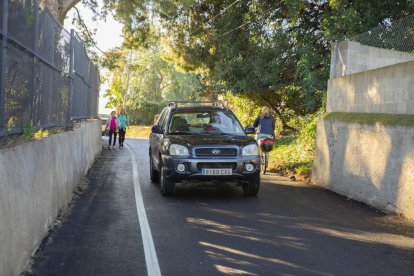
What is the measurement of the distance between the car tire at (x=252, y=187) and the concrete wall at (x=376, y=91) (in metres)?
2.61

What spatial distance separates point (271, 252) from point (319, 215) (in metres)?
2.48

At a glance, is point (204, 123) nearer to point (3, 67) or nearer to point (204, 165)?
point (204, 165)

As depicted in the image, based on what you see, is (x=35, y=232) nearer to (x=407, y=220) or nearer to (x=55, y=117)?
(x=55, y=117)

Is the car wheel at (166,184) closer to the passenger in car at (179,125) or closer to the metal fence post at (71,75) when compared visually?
the passenger in car at (179,125)

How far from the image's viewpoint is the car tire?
938cm

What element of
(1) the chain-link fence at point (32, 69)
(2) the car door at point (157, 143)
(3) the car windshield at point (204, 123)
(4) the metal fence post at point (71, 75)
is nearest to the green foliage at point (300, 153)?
(3) the car windshield at point (204, 123)

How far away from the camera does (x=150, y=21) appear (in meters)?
22.4

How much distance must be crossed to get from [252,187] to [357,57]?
4.54 metres

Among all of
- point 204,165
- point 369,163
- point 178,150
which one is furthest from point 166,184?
point 369,163

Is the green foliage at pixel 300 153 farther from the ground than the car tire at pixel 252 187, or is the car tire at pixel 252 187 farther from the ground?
the green foliage at pixel 300 153

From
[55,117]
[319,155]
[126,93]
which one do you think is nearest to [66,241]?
[55,117]

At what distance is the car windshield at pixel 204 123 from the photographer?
10.2 m

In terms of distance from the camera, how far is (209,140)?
932 centimetres

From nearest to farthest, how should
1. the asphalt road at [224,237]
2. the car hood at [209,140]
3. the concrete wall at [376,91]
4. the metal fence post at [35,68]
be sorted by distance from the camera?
the asphalt road at [224,237] < the metal fence post at [35,68] < the concrete wall at [376,91] < the car hood at [209,140]
